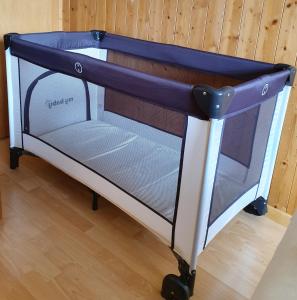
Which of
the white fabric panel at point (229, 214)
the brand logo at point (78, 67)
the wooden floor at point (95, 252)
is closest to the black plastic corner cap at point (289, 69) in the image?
the white fabric panel at point (229, 214)

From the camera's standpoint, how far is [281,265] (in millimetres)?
727

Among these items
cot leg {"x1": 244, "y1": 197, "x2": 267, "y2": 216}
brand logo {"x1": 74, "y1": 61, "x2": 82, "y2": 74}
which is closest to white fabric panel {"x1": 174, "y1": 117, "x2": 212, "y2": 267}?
brand logo {"x1": 74, "y1": 61, "x2": 82, "y2": 74}

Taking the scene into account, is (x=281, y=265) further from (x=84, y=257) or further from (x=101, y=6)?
(x=101, y=6)

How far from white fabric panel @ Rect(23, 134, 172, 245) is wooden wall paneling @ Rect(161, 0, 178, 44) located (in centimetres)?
85

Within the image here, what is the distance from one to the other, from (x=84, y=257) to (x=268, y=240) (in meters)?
0.84

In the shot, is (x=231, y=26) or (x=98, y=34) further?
(x=98, y=34)

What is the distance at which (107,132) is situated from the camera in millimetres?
1983

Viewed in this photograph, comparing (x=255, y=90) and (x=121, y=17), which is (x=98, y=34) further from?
(x=255, y=90)

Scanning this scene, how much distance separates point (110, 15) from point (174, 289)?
5.46ft

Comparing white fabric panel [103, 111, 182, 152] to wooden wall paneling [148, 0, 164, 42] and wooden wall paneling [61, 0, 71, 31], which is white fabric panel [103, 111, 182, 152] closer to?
wooden wall paneling [148, 0, 164, 42]

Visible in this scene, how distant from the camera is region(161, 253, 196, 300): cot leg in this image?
125 centimetres

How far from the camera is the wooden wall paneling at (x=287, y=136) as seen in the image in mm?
1522

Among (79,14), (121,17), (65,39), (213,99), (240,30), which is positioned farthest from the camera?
(79,14)

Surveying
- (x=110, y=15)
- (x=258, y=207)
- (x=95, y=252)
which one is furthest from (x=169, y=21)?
(x=95, y=252)
